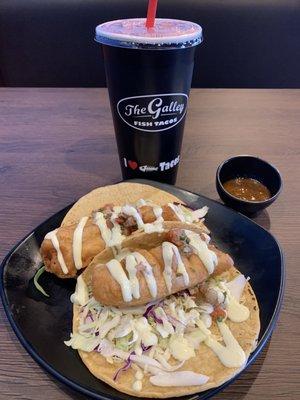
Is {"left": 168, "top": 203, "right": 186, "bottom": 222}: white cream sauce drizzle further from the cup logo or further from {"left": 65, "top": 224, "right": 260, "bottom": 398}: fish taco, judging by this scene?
the cup logo

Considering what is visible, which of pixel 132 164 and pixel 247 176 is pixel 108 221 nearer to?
pixel 132 164

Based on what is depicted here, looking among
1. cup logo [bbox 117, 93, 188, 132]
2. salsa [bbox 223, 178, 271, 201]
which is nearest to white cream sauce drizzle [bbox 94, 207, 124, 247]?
cup logo [bbox 117, 93, 188, 132]

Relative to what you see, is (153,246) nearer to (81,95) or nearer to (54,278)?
(54,278)

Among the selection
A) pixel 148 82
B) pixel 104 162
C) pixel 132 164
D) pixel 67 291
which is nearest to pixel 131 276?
pixel 67 291

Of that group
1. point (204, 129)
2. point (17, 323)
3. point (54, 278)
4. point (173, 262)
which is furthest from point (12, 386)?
point (204, 129)

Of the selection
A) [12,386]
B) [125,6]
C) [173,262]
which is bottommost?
[12,386]

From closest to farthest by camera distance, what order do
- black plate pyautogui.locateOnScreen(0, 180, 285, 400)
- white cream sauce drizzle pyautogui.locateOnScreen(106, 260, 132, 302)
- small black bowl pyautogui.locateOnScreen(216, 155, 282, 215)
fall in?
1. black plate pyautogui.locateOnScreen(0, 180, 285, 400)
2. white cream sauce drizzle pyautogui.locateOnScreen(106, 260, 132, 302)
3. small black bowl pyautogui.locateOnScreen(216, 155, 282, 215)
